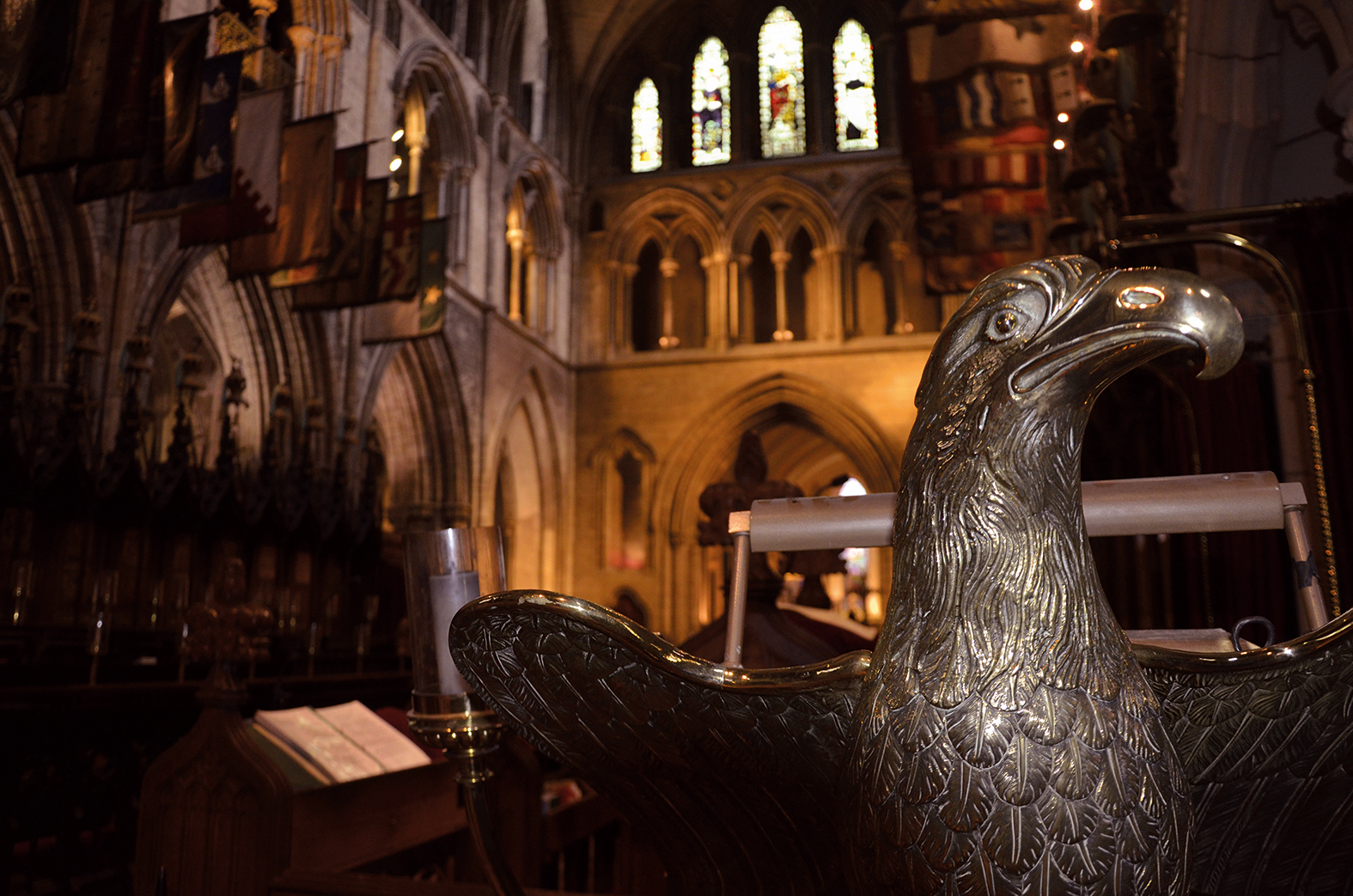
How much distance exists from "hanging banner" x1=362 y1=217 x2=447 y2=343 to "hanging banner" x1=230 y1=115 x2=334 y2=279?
4.30 feet

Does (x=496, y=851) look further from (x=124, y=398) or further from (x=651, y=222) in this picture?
(x=651, y=222)

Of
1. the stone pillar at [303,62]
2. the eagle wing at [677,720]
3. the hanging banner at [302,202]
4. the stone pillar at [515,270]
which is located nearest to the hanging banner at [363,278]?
the hanging banner at [302,202]

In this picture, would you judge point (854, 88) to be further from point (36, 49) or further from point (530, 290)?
point (36, 49)

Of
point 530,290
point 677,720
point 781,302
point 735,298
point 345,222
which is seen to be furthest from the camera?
point 735,298

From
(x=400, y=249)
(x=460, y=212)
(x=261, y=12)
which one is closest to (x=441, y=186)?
(x=460, y=212)

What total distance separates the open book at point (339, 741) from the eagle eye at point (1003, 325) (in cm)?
137

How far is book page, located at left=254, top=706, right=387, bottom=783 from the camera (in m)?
1.69

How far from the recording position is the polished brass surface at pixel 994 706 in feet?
1.54

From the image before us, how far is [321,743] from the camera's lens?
1.78m

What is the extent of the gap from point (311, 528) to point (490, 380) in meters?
4.26

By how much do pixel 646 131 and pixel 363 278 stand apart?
336 inches

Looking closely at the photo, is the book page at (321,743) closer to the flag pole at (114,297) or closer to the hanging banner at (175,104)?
the hanging banner at (175,104)

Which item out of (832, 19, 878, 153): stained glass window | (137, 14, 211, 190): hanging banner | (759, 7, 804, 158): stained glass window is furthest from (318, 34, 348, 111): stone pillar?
(832, 19, 878, 153): stained glass window

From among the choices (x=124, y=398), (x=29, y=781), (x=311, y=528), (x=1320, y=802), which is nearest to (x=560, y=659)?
(x=1320, y=802)
